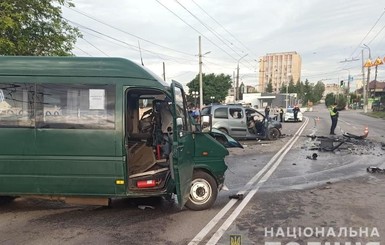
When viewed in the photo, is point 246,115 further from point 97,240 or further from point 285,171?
point 97,240

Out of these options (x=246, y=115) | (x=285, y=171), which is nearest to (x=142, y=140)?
(x=285, y=171)

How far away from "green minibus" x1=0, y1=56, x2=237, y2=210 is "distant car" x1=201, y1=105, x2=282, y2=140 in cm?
1184

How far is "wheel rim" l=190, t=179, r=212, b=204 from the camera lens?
644cm

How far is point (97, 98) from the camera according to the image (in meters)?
5.81

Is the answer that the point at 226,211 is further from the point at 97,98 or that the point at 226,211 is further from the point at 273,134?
the point at 273,134

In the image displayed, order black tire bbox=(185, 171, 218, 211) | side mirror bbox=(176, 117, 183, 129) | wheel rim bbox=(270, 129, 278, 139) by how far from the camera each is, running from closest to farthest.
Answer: side mirror bbox=(176, 117, 183, 129)
black tire bbox=(185, 171, 218, 211)
wheel rim bbox=(270, 129, 278, 139)

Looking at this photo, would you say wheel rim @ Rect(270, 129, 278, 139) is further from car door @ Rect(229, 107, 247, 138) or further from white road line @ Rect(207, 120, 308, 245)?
white road line @ Rect(207, 120, 308, 245)

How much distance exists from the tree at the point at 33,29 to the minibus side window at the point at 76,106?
31.1ft

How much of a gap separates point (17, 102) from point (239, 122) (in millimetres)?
13142

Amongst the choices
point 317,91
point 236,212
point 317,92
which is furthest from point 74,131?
point 317,91

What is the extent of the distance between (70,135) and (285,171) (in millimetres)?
6462

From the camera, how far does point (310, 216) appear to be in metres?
6.06

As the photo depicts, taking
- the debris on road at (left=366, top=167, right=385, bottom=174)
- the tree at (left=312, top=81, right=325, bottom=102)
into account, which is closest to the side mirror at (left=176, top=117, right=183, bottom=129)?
the debris on road at (left=366, top=167, right=385, bottom=174)

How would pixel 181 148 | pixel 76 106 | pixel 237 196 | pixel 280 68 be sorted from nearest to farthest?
pixel 181 148 → pixel 76 106 → pixel 237 196 → pixel 280 68
